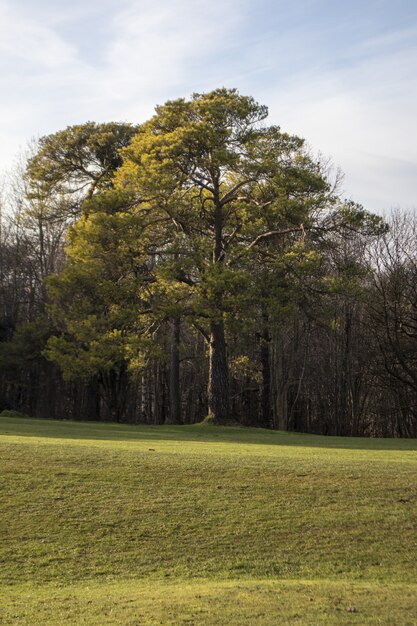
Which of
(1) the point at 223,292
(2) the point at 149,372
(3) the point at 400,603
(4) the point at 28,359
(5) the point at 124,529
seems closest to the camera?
(3) the point at 400,603

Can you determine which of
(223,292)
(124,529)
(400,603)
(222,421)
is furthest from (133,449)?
(222,421)

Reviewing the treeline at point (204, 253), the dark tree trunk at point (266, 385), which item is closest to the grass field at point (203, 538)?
the treeline at point (204, 253)

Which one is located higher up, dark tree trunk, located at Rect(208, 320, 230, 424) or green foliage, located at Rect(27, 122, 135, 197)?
green foliage, located at Rect(27, 122, 135, 197)

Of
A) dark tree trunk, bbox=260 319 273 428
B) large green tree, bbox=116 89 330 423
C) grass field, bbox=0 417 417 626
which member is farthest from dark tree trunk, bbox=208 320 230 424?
grass field, bbox=0 417 417 626

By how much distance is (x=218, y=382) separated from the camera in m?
34.7

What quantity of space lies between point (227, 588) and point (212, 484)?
4835 millimetres

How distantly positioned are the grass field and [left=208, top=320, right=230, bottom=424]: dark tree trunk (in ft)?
50.7

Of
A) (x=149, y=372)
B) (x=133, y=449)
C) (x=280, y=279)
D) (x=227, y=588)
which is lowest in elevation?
(x=227, y=588)

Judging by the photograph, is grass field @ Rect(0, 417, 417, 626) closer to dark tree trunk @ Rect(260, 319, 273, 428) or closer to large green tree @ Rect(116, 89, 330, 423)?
large green tree @ Rect(116, 89, 330, 423)

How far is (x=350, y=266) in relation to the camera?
32.7 m

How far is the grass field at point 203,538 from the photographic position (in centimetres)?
959

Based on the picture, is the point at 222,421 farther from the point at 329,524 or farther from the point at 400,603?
the point at 400,603

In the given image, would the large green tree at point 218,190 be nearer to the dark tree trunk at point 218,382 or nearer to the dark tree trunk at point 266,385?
the dark tree trunk at point 218,382

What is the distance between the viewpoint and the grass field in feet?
31.5
